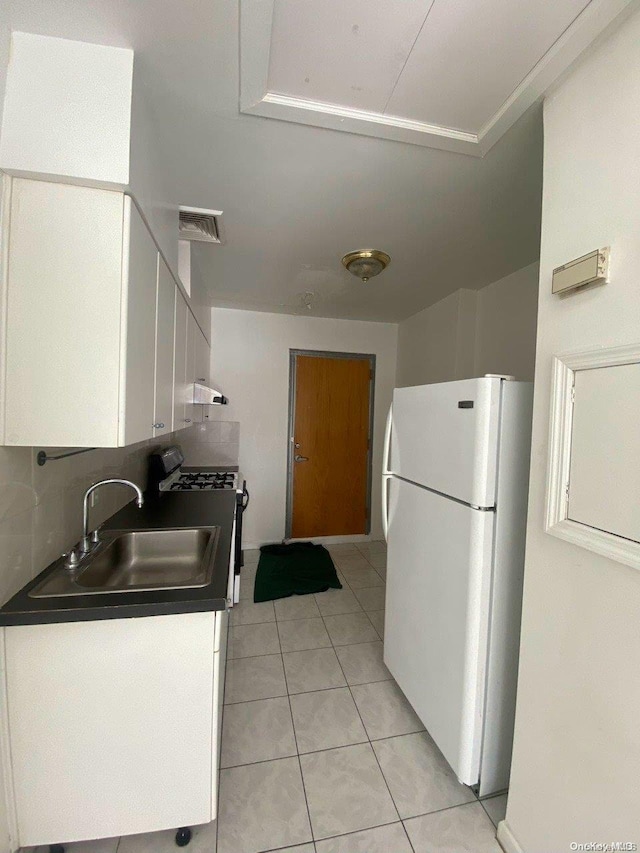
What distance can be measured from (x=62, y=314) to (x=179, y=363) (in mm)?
868

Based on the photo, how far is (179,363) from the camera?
1824mm

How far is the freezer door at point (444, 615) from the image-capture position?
50.7 inches

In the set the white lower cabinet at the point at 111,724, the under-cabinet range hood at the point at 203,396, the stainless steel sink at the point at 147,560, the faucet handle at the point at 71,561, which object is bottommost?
the white lower cabinet at the point at 111,724

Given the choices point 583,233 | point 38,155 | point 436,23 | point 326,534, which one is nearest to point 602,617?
point 583,233

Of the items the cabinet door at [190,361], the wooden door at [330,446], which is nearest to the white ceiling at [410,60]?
the cabinet door at [190,361]

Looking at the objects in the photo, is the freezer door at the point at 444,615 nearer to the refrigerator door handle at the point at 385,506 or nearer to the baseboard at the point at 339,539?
the refrigerator door handle at the point at 385,506

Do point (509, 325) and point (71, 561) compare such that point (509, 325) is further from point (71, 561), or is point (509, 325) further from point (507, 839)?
point (71, 561)

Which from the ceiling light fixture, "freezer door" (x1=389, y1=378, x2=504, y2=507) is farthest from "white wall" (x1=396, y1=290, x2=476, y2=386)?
"freezer door" (x1=389, y1=378, x2=504, y2=507)

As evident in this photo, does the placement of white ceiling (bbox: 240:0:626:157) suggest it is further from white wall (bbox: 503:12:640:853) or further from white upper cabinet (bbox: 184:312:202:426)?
white upper cabinet (bbox: 184:312:202:426)

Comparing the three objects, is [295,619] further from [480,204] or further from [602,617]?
[480,204]

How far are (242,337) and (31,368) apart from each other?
108 inches

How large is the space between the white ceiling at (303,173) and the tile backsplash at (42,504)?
119 centimetres

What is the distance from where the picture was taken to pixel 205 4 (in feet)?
2.78

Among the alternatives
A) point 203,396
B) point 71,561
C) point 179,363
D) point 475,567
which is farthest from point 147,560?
point 475,567
